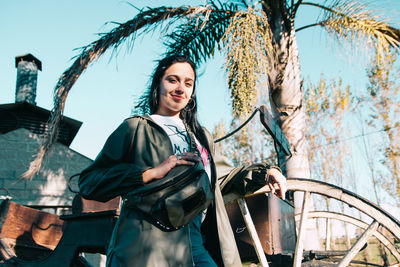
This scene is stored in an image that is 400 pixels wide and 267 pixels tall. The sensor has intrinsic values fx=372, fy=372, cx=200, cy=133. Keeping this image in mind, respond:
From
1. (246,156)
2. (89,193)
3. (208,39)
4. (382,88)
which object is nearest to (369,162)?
(382,88)

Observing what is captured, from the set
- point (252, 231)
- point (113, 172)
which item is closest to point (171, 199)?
point (113, 172)

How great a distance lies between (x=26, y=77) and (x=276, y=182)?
15866 mm

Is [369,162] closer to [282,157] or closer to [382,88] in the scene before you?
[382,88]

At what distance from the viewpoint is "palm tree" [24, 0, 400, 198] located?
3791 millimetres

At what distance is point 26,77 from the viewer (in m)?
15.5

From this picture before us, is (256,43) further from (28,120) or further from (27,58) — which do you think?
(27,58)

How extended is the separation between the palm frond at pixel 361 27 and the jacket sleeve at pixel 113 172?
13.0 ft

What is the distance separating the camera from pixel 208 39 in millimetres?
5141

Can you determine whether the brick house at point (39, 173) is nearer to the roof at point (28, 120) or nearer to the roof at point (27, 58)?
the roof at point (28, 120)

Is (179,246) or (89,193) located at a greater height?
(89,193)

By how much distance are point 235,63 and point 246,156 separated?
13.5 metres

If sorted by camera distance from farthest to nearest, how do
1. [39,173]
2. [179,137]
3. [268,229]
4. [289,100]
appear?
[39,173], [289,100], [268,229], [179,137]

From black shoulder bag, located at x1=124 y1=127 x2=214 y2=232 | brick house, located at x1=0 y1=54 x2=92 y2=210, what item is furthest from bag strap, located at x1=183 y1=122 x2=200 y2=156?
brick house, located at x1=0 y1=54 x2=92 y2=210

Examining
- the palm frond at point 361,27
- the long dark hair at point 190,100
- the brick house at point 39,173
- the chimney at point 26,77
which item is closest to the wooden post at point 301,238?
the long dark hair at point 190,100
